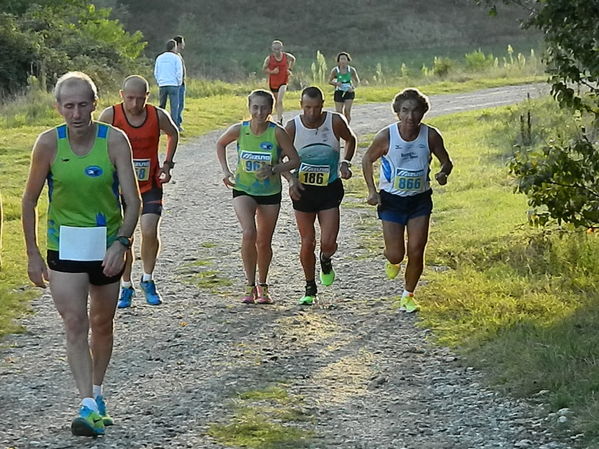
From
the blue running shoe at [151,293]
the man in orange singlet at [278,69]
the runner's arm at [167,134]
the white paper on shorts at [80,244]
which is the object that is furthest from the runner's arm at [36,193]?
the man in orange singlet at [278,69]

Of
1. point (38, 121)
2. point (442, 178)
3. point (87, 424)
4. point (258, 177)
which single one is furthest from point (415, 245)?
point (38, 121)

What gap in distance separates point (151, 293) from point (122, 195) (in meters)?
3.48

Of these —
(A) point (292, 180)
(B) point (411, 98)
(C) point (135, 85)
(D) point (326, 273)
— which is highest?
(C) point (135, 85)

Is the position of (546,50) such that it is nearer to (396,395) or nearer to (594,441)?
(396,395)

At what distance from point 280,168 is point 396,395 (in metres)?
2.79

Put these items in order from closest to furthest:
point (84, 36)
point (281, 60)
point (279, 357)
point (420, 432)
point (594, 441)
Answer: point (594, 441) → point (420, 432) → point (279, 357) → point (281, 60) → point (84, 36)

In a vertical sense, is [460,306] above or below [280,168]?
below

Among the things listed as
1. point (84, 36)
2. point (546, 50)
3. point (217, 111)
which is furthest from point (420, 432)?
point (84, 36)

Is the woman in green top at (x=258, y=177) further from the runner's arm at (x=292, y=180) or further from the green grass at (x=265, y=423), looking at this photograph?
the green grass at (x=265, y=423)

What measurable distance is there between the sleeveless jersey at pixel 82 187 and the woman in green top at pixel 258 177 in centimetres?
324

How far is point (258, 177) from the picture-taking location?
9398 mm

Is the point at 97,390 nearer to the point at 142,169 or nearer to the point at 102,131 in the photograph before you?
the point at 102,131

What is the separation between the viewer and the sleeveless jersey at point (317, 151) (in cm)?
944

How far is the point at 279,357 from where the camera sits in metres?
7.88
